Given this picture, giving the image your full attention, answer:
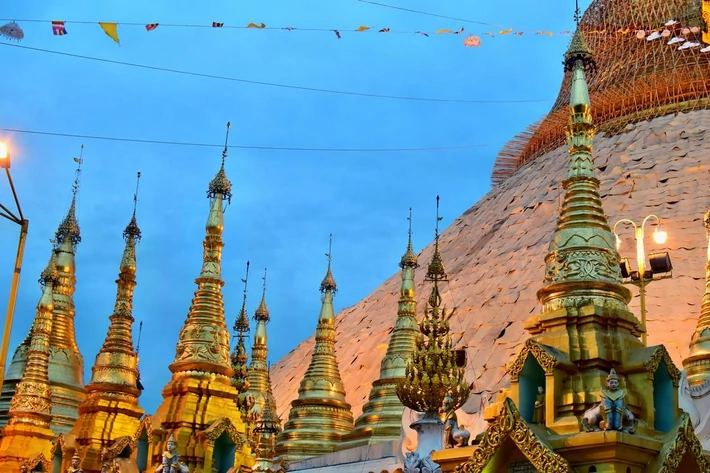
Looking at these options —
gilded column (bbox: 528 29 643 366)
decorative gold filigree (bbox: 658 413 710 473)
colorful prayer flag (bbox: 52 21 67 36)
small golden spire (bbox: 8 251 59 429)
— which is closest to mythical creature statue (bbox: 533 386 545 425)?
gilded column (bbox: 528 29 643 366)

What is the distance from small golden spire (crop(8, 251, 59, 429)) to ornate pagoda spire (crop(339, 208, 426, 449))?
799cm

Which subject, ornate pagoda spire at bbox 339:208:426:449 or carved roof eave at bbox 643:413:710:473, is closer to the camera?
carved roof eave at bbox 643:413:710:473

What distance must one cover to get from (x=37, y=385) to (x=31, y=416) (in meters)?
0.86

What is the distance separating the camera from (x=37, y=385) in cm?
2761

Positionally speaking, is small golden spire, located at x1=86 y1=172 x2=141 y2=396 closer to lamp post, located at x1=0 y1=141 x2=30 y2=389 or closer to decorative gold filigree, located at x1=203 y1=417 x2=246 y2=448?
decorative gold filigree, located at x1=203 y1=417 x2=246 y2=448

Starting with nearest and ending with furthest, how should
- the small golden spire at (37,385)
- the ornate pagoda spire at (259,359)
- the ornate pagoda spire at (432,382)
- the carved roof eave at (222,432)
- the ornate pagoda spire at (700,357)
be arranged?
the ornate pagoda spire at (432,382) < the ornate pagoda spire at (700,357) < the carved roof eave at (222,432) < the small golden spire at (37,385) < the ornate pagoda spire at (259,359)

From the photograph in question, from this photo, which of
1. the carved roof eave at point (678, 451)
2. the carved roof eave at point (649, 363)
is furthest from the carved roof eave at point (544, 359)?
the carved roof eave at point (678, 451)

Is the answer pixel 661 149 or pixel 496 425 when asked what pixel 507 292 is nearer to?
pixel 661 149

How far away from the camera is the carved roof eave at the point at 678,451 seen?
38.9 feet

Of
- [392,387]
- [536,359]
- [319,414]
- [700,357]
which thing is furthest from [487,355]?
[536,359]

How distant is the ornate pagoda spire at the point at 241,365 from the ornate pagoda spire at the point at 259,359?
0.84 ft

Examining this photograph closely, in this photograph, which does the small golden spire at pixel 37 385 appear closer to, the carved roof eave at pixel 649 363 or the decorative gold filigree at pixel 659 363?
the carved roof eave at pixel 649 363

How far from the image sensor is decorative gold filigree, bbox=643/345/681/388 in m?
12.9

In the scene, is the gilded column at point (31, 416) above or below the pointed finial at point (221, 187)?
below
